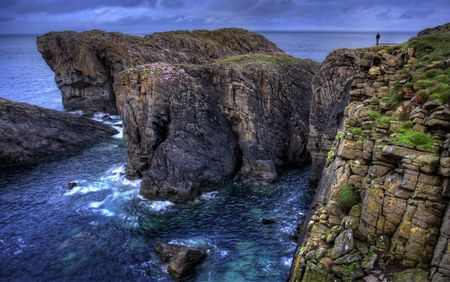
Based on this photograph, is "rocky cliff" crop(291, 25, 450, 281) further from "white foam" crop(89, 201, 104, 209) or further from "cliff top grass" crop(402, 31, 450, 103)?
"white foam" crop(89, 201, 104, 209)

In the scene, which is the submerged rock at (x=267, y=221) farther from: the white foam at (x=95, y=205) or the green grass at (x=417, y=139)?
the green grass at (x=417, y=139)

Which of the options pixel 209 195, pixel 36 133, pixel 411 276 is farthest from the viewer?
pixel 36 133

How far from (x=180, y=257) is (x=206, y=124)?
94.7 feet

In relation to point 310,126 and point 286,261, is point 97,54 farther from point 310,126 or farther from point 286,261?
point 286,261

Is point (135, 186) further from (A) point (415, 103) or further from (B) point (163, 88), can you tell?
(A) point (415, 103)

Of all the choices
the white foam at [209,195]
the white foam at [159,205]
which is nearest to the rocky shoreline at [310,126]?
the white foam at [159,205]

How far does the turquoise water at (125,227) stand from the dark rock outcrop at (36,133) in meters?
7.77

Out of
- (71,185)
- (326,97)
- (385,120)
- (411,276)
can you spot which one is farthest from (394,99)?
(71,185)

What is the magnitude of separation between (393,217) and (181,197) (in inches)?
1537

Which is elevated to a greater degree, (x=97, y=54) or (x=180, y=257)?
(x=97, y=54)

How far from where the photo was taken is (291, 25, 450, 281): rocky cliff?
19469 millimetres

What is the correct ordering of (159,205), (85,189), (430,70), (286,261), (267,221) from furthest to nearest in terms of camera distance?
(85,189) → (159,205) → (267,221) → (286,261) → (430,70)

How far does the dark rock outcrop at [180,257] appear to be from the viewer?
38594 mm

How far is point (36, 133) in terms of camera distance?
82438mm
